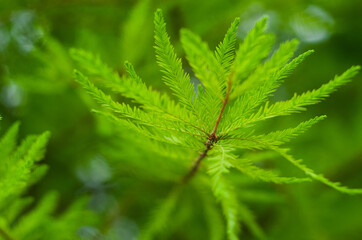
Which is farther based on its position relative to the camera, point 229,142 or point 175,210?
point 175,210

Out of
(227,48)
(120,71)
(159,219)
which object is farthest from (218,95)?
(120,71)

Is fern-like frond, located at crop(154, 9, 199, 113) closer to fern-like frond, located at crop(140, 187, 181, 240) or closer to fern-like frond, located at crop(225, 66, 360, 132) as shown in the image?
fern-like frond, located at crop(225, 66, 360, 132)

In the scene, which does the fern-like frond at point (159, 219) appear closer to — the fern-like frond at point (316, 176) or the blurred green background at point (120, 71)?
the blurred green background at point (120, 71)

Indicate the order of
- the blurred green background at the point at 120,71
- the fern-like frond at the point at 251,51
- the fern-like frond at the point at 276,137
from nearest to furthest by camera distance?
the fern-like frond at the point at 251,51, the fern-like frond at the point at 276,137, the blurred green background at the point at 120,71

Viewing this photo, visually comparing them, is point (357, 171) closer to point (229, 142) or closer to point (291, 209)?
point (291, 209)

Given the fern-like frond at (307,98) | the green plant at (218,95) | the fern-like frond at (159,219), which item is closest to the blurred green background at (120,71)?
the fern-like frond at (159,219)

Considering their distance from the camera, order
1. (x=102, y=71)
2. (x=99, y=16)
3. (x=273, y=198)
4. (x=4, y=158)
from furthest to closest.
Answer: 1. (x=99, y=16)
2. (x=273, y=198)
3. (x=4, y=158)
4. (x=102, y=71)

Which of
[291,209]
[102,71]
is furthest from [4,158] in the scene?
[291,209]

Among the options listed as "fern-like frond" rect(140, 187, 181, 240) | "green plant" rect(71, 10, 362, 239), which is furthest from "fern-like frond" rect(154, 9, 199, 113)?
"fern-like frond" rect(140, 187, 181, 240)
